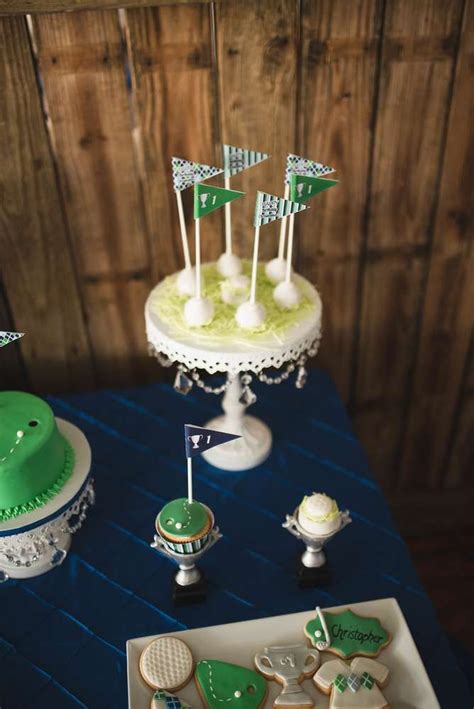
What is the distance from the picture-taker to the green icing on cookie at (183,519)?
948mm

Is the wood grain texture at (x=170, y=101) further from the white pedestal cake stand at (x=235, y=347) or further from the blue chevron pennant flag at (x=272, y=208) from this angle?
the blue chevron pennant flag at (x=272, y=208)

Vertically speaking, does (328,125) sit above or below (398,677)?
above

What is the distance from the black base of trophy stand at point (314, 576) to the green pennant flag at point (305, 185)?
0.56 meters

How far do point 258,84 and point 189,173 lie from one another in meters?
0.27

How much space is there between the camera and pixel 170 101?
117 centimetres

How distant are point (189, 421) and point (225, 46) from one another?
68 cm

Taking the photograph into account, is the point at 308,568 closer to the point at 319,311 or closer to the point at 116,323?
the point at 319,311

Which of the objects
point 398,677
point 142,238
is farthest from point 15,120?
point 398,677

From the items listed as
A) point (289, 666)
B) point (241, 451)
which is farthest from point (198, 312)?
point (289, 666)

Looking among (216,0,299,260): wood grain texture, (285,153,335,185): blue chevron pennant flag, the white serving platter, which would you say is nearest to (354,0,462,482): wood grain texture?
(216,0,299,260): wood grain texture

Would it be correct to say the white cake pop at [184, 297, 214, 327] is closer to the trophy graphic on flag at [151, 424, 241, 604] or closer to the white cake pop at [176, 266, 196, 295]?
the white cake pop at [176, 266, 196, 295]

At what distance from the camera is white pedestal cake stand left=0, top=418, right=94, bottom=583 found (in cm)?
99

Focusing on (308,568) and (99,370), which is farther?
(99,370)

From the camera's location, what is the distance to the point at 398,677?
0.91m
